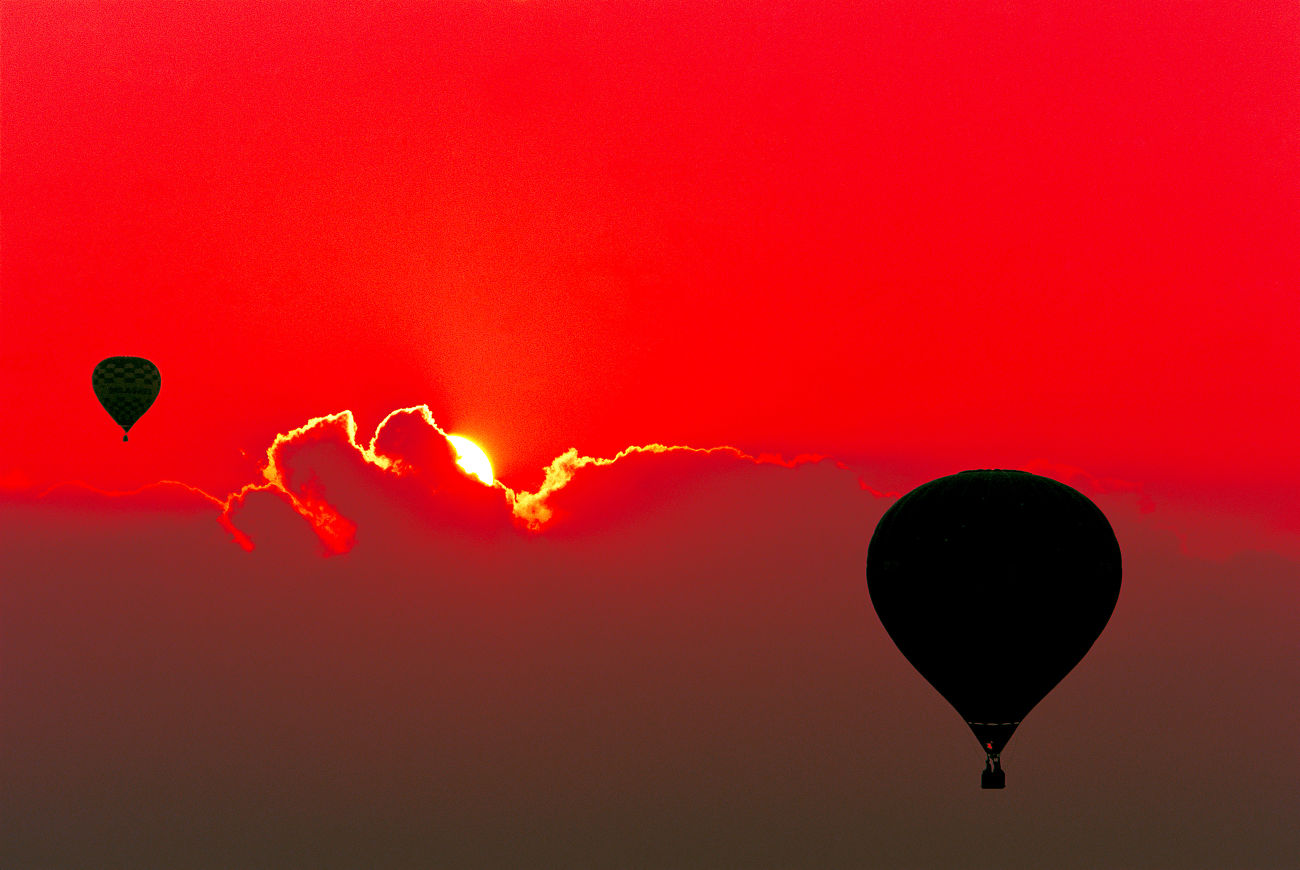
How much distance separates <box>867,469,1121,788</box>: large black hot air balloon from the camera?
92.2 ft

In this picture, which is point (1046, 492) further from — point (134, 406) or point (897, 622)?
point (134, 406)

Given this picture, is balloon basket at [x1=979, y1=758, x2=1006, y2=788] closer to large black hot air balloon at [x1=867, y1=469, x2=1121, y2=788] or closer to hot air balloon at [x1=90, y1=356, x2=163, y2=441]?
large black hot air balloon at [x1=867, y1=469, x2=1121, y2=788]

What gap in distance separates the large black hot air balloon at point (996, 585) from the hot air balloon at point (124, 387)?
2484cm

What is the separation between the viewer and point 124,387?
143 feet

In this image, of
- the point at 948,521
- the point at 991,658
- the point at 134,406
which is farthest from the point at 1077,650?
the point at 134,406

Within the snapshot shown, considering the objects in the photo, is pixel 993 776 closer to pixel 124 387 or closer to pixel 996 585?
pixel 996 585

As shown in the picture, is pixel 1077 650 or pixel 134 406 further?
pixel 134 406

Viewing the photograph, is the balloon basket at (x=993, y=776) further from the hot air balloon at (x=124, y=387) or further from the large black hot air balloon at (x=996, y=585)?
the hot air balloon at (x=124, y=387)

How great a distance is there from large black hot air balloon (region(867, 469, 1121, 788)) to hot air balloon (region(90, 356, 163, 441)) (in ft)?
81.5

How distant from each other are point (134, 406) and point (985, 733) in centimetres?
2729

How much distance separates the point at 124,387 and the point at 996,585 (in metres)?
27.3

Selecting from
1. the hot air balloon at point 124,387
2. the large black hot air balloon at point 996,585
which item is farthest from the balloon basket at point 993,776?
the hot air balloon at point 124,387

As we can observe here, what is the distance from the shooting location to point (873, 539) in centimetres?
2936

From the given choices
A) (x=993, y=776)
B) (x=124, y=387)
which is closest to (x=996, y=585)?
(x=993, y=776)
